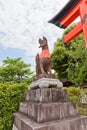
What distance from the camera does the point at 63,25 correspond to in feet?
16.7

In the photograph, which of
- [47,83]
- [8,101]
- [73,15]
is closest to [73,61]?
[73,15]

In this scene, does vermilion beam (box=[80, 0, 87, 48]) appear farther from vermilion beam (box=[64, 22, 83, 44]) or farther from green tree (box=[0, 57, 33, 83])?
green tree (box=[0, 57, 33, 83])

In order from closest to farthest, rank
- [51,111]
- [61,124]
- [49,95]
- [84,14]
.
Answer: [61,124] < [51,111] < [49,95] < [84,14]

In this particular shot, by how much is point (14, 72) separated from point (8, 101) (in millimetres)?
9638

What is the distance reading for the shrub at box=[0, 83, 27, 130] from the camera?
15.1 ft


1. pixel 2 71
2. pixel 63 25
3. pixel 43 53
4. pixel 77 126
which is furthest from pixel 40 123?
pixel 2 71

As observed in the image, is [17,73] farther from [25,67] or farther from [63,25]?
[63,25]

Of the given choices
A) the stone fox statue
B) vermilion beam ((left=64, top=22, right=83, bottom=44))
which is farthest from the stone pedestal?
vermilion beam ((left=64, top=22, right=83, bottom=44))

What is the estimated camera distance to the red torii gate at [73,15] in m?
4.06

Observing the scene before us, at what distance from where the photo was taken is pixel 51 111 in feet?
10.5

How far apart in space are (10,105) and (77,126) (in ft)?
7.58

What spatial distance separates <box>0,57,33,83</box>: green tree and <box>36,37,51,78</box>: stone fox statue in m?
9.72

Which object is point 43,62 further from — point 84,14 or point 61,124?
point 84,14

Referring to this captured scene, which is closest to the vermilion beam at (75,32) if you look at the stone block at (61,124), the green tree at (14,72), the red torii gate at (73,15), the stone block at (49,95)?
the red torii gate at (73,15)
